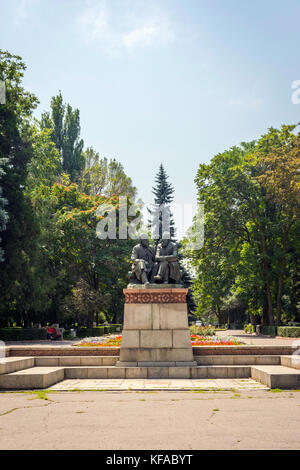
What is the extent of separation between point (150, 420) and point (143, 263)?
697cm

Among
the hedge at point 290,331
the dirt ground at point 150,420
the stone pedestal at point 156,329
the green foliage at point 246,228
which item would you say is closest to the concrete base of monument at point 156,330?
the stone pedestal at point 156,329

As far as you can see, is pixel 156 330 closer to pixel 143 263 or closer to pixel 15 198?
pixel 143 263

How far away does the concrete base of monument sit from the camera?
11.8 meters

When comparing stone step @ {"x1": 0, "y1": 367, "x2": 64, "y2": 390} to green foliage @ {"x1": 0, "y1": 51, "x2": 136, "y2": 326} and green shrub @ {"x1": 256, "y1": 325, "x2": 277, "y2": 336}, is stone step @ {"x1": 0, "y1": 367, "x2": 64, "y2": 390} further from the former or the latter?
green shrub @ {"x1": 256, "y1": 325, "x2": 277, "y2": 336}

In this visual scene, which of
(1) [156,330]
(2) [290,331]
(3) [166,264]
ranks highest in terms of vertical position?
(3) [166,264]

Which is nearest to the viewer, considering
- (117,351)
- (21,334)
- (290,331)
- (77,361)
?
(77,361)

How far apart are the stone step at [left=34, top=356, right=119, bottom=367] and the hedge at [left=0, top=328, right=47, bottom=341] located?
1926 cm

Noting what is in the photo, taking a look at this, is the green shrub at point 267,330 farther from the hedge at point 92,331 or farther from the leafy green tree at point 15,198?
the leafy green tree at point 15,198

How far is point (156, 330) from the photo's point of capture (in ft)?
39.6

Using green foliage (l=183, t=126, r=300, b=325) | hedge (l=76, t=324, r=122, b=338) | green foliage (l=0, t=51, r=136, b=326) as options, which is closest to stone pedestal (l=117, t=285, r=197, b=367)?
green foliage (l=0, t=51, r=136, b=326)

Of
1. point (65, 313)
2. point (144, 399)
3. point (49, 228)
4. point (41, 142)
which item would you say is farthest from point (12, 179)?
point (144, 399)

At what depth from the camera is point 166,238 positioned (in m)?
13.3

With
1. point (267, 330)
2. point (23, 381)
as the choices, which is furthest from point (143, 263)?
point (267, 330)
